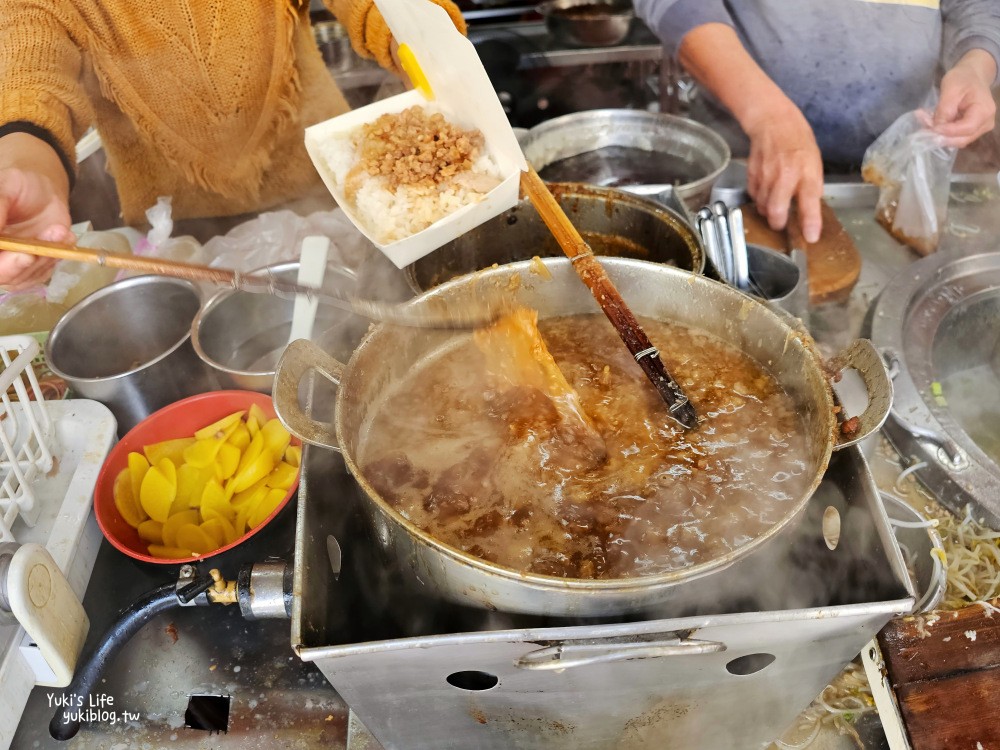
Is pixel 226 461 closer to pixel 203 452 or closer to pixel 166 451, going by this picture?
pixel 203 452

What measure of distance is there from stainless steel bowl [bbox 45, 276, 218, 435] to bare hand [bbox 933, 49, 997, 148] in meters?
3.01

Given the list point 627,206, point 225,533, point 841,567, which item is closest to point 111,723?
point 225,533

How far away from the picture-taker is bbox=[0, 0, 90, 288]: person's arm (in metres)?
1.82

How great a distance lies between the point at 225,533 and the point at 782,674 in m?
1.41

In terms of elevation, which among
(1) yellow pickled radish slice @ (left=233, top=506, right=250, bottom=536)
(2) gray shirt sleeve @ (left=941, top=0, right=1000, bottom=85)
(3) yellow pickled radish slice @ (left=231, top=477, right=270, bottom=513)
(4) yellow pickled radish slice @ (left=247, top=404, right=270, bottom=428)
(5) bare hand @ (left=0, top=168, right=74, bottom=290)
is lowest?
(1) yellow pickled radish slice @ (left=233, top=506, right=250, bottom=536)

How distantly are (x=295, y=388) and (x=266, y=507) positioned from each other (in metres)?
0.52

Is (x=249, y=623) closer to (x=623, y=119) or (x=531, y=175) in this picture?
(x=531, y=175)

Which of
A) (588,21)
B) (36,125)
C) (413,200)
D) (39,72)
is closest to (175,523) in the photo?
(413,200)

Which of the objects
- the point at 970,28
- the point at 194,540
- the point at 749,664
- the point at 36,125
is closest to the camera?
the point at 749,664

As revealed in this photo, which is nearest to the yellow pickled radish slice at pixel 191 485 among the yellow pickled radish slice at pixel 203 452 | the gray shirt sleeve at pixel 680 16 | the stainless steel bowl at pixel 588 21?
the yellow pickled radish slice at pixel 203 452

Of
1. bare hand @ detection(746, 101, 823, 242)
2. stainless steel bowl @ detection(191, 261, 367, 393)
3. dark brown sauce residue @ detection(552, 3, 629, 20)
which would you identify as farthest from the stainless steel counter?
dark brown sauce residue @ detection(552, 3, 629, 20)

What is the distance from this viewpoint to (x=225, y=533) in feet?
5.58

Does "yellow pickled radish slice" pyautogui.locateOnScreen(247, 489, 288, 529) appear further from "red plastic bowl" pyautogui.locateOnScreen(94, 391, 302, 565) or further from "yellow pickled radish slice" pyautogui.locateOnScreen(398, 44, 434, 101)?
"yellow pickled radish slice" pyautogui.locateOnScreen(398, 44, 434, 101)

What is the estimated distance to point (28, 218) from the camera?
1857mm
